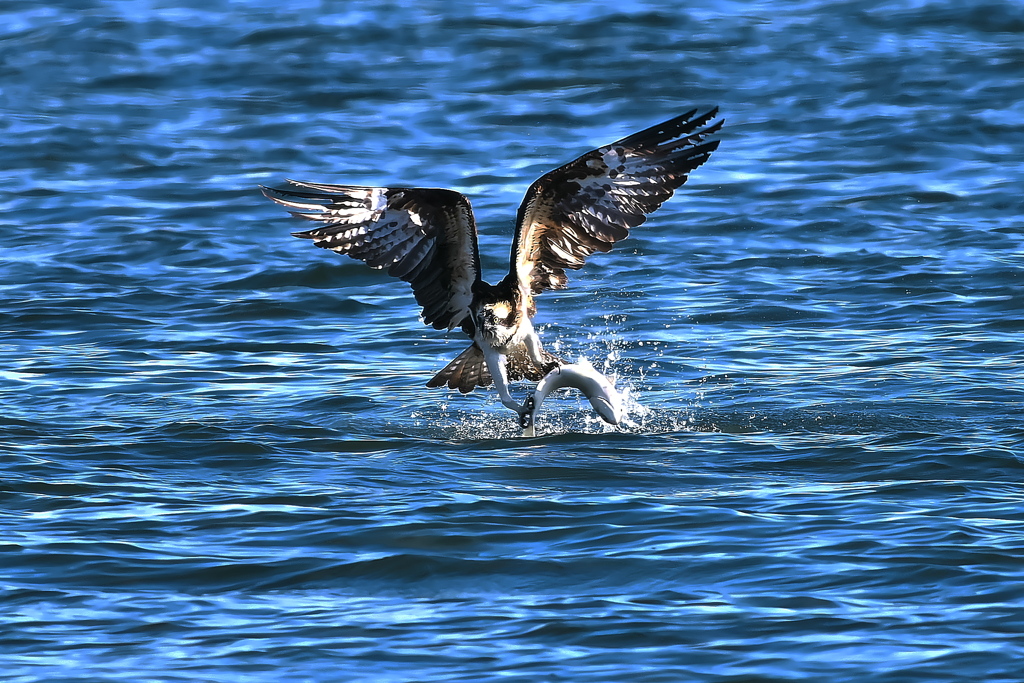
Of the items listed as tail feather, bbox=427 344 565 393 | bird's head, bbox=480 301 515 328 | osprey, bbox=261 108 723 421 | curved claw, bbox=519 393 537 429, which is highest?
osprey, bbox=261 108 723 421

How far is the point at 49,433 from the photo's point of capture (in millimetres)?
8977

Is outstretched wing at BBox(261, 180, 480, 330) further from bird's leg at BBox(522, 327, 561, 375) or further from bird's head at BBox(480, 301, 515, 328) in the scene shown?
bird's leg at BBox(522, 327, 561, 375)

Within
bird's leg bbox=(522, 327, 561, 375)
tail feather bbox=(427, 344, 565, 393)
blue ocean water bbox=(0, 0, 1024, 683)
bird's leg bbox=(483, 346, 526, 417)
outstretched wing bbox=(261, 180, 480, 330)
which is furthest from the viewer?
tail feather bbox=(427, 344, 565, 393)

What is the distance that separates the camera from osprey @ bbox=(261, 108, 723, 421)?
874cm

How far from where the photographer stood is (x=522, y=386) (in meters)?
11.6

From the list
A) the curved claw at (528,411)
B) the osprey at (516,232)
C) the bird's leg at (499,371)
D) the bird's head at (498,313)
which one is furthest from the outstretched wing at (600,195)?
the curved claw at (528,411)

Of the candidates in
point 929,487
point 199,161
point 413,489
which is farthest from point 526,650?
point 199,161

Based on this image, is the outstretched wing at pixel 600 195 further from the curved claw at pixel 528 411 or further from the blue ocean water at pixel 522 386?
the blue ocean water at pixel 522 386

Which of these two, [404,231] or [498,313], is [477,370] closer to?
[498,313]

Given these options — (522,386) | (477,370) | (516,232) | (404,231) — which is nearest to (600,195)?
(516,232)

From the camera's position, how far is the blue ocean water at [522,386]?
6.11m

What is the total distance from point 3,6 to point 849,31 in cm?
1214

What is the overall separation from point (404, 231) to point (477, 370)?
96 centimetres

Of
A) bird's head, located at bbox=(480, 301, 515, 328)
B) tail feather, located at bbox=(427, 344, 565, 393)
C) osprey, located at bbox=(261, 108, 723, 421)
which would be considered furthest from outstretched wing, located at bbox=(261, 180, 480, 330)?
tail feather, located at bbox=(427, 344, 565, 393)
